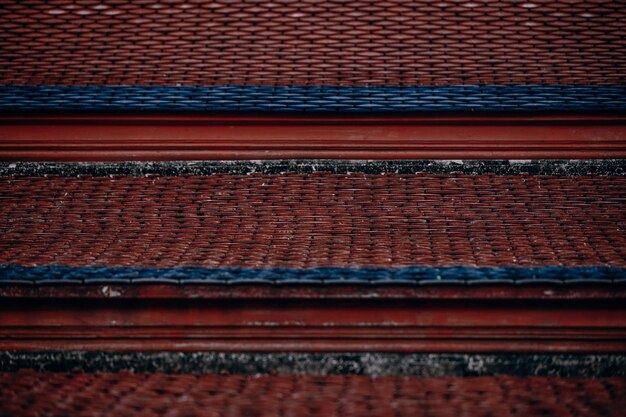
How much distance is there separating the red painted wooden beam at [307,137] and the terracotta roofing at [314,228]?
324 mm

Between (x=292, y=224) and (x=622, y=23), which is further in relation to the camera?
(x=622, y=23)

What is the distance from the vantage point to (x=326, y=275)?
5.44m

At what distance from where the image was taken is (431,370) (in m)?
5.57

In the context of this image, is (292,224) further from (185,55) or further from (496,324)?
(185,55)

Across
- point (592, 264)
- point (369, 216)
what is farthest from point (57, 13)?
point (592, 264)

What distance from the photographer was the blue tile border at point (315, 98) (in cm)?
728

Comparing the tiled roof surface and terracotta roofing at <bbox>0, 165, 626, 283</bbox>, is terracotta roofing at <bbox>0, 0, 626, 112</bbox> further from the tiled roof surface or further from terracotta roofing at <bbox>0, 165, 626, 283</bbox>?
terracotta roofing at <bbox>0, 165, 626, 283</bbox>

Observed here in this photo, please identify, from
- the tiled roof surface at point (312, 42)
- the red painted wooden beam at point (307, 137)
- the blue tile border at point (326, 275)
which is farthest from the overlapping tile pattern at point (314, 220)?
the tiled roof surface at point (312, 42)

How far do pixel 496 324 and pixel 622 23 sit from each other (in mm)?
4858

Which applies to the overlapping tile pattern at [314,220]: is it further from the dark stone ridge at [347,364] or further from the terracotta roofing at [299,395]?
the terracotta roofing at [299,395]

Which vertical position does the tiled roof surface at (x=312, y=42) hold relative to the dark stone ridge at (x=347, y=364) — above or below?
above

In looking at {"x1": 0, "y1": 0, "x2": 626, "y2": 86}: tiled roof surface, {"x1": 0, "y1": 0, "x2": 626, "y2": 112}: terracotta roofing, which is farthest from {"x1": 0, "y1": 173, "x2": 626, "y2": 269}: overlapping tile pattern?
{"x1": 0, "y1": 0, "x2": 626, "y2": 86}: tiled roof surface

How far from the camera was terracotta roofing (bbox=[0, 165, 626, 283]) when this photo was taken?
219 inches

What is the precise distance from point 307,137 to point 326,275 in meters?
2.52
